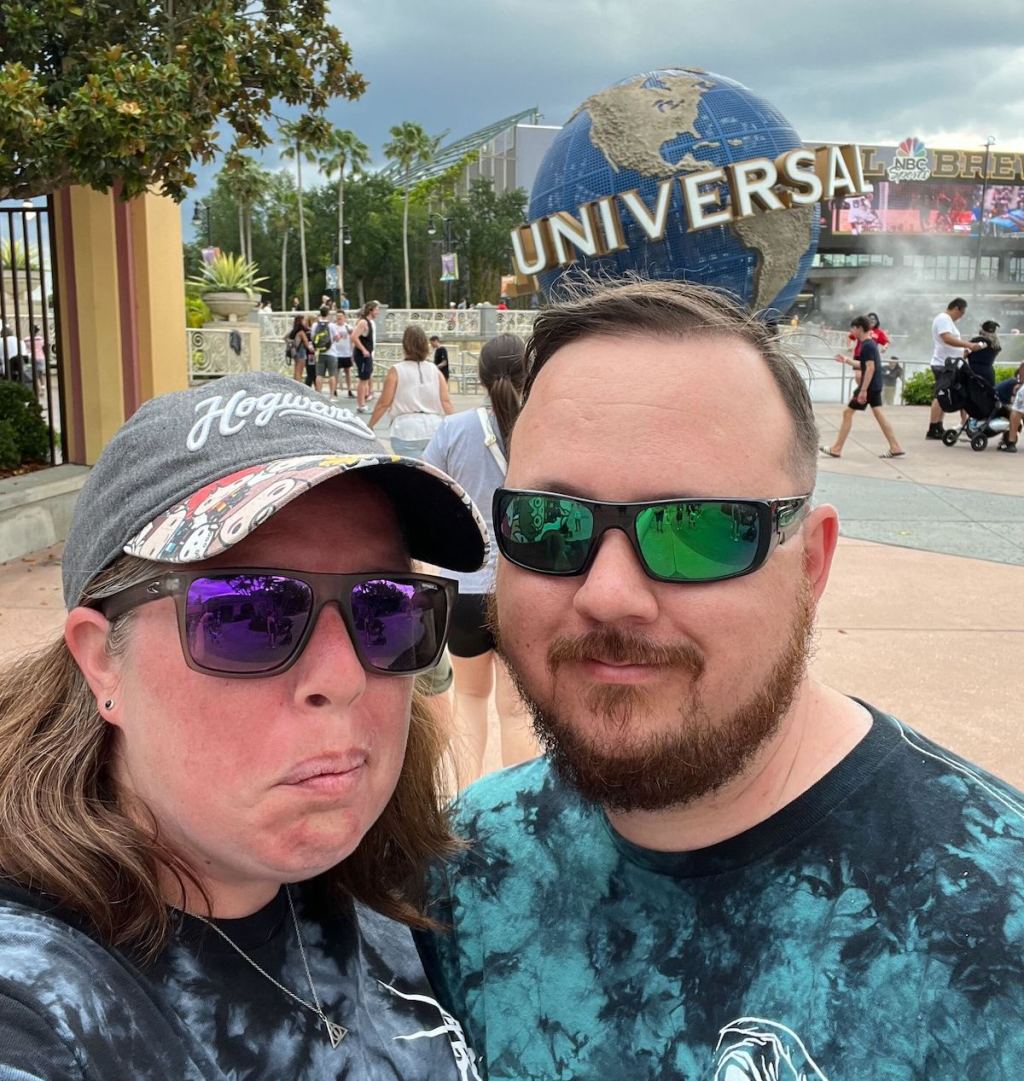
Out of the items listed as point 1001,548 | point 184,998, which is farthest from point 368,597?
point 1001,548

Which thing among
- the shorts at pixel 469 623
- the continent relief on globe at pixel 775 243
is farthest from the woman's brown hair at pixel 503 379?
the continent relief on globe at pixel 775 243

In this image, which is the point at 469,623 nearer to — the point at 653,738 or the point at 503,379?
the point at 503,379

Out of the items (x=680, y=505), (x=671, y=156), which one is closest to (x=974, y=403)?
(x=671, y=156)

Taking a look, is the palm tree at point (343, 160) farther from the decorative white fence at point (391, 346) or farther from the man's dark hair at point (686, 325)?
the man's dark hair at point (686, 325)

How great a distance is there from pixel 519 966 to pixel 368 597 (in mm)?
630

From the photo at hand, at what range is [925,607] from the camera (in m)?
6.75

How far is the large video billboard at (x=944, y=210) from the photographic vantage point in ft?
272

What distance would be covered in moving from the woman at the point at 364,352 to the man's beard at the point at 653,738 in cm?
1722

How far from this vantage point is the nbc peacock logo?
75.5 m

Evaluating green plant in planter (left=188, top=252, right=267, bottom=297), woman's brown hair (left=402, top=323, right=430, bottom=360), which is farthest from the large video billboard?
woman's brown hair (left=402, top=323, right=430, bottom=360)

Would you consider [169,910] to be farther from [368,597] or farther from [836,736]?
[836,736]

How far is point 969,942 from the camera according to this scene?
1235mm

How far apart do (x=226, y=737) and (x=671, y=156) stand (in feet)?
19.3

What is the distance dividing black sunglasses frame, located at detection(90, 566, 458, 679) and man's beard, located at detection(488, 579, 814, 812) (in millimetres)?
288
